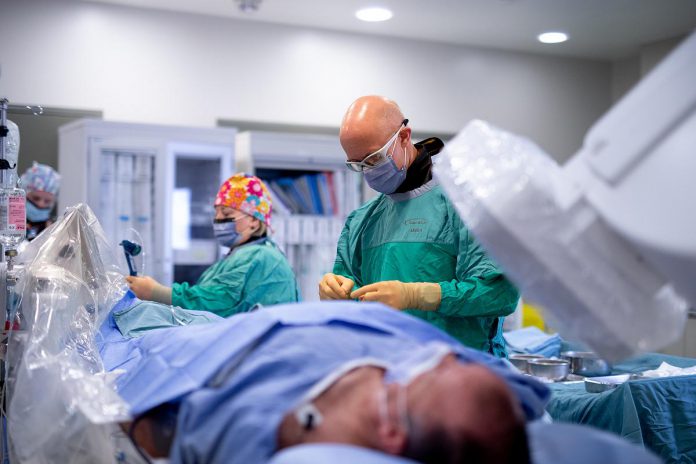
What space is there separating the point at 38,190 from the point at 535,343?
3.10 m

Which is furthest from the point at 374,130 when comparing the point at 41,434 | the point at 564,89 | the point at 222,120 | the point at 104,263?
the point at 564,89

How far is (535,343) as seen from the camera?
3.82 m

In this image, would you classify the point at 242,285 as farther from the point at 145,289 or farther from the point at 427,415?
the point at 427,415

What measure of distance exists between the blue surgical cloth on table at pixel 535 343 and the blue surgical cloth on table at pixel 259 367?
86.1 inches

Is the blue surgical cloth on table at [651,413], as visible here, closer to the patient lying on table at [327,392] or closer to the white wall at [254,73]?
the patient lying on table at [327,392]

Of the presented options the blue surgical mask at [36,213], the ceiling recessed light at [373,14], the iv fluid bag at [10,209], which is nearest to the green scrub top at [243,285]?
the iv fluid bag at [10,209]

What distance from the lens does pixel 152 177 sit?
4984 mm

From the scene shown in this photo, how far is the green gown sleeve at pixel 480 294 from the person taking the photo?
222cm

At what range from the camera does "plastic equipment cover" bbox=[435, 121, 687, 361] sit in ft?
3.82

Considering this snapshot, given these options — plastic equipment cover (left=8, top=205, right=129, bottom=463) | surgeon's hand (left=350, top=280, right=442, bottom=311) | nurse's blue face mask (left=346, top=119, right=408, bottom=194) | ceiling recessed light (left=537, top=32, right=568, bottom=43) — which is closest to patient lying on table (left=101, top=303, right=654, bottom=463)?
plastic equipment cover (left=8, top=205, right=129, bottom=463)

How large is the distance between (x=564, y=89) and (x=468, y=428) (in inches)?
262

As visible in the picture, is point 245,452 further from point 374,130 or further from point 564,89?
point 564,89

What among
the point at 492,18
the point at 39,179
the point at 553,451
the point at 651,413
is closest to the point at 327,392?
the point at 553,451

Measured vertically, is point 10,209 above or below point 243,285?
above
